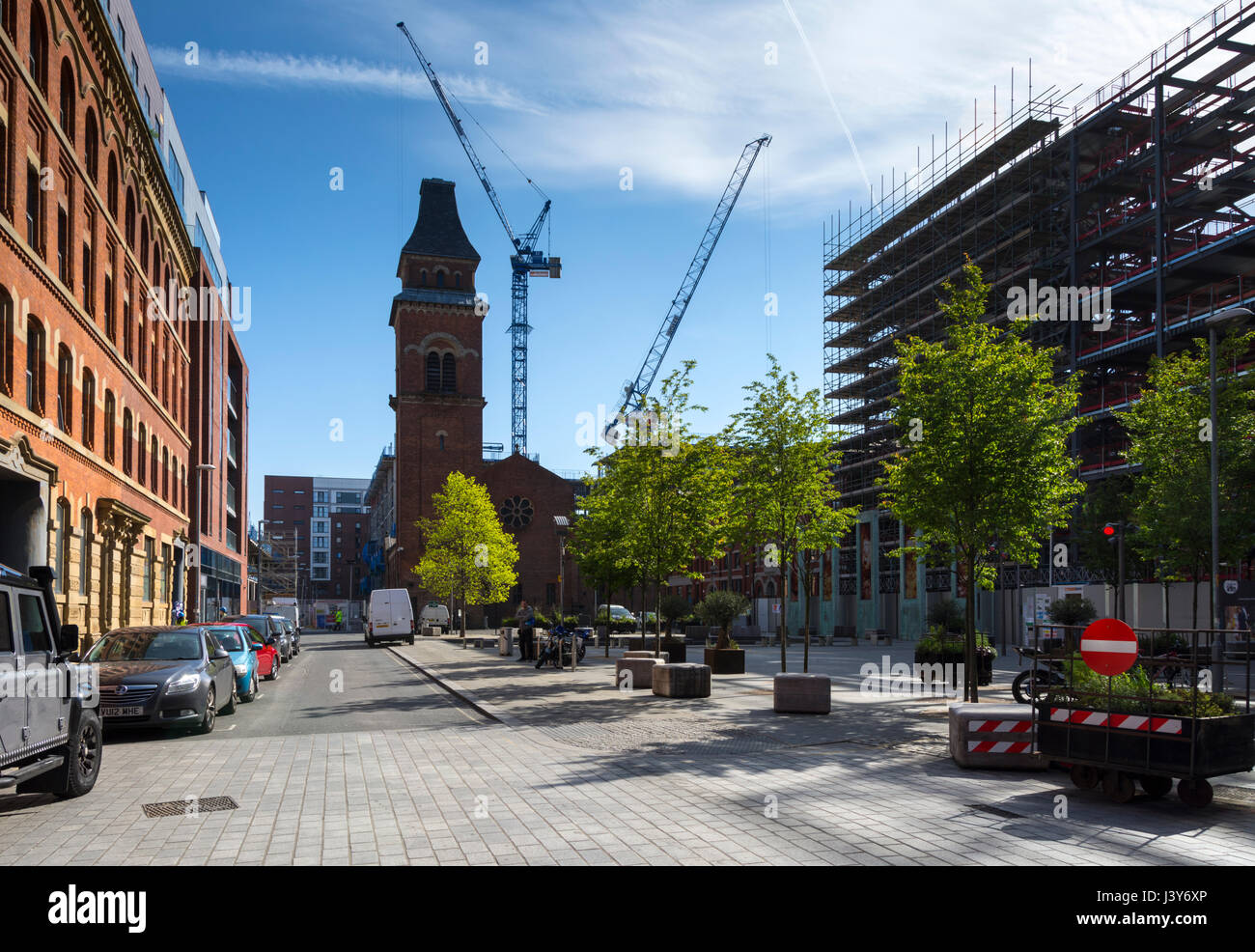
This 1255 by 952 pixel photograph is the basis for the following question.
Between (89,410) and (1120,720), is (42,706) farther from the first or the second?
(89,410)

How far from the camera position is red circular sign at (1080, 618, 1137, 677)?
848 cm

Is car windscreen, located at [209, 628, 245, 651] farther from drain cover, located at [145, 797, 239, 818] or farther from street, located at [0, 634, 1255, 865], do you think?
drain cover, located at [145, 797, 239, 818]

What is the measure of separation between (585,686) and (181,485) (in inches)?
1151

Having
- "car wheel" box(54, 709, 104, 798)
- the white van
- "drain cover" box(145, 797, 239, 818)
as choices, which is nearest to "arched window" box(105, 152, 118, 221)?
"car wheel" box(54, 709, 104, 798)

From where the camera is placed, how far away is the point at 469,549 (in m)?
53.6

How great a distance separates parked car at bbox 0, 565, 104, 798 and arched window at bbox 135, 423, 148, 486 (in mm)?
24977

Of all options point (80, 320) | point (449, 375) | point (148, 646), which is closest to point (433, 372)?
point (449, 375)

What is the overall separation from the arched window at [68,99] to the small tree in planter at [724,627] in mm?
20571

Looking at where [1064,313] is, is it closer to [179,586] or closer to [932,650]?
[932,650]

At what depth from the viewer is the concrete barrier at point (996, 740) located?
10648 millimetres

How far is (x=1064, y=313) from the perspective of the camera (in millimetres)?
48781

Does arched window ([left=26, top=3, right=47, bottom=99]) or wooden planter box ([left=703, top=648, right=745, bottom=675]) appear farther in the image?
wooden planter box ([left=703, top=648, right=745, bottom=675])
